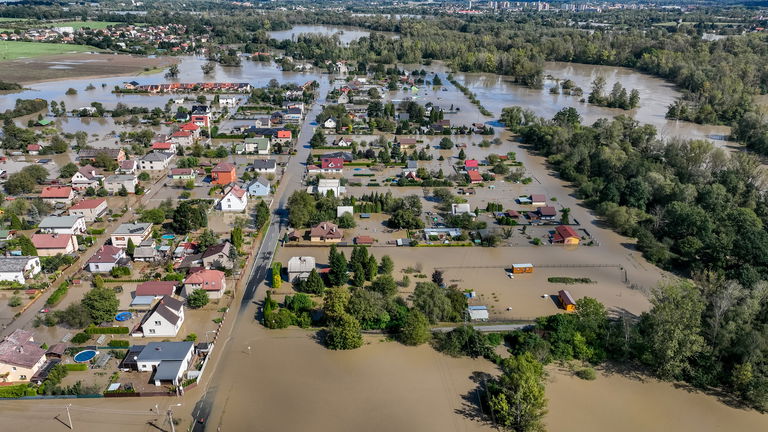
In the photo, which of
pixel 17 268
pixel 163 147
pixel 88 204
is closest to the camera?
pixel 17 268

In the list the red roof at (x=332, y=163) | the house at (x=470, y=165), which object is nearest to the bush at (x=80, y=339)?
the red roof at (x=332, y=163)

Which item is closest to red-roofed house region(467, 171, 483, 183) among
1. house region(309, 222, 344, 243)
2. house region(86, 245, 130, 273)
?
house region(309, 222, 344, 243)

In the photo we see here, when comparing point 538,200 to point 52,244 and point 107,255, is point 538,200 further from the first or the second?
point 52,244

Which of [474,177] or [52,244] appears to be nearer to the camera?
[52,244]

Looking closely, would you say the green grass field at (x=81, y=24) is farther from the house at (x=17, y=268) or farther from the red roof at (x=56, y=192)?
the house at (x=17, y=268)

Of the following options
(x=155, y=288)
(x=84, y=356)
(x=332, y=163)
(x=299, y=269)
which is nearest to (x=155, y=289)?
(x=155, y=288)

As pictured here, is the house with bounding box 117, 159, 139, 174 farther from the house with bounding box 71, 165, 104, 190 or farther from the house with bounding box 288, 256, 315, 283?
the house with bounding box 288, 256, 315, 283
